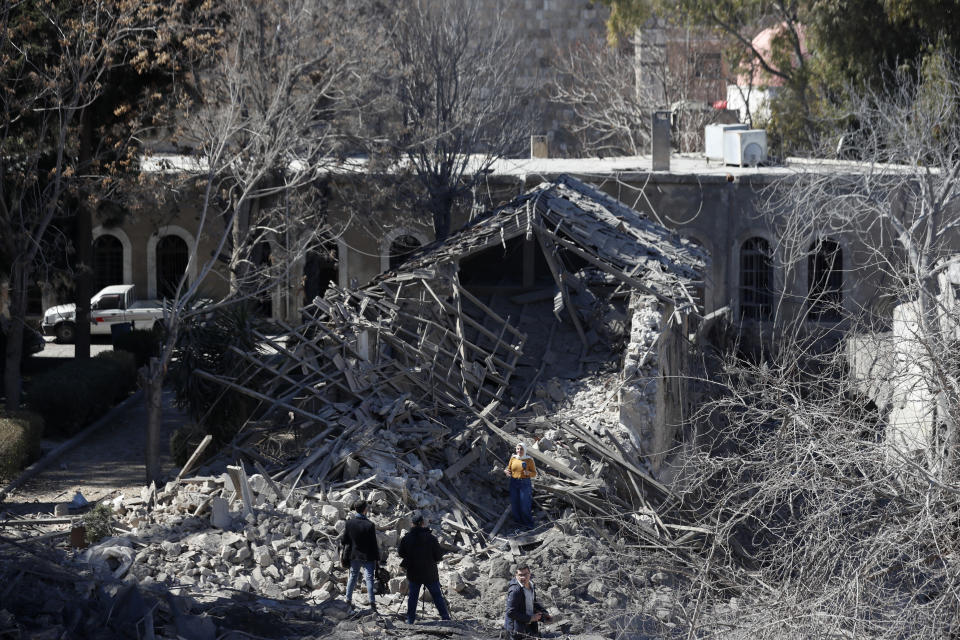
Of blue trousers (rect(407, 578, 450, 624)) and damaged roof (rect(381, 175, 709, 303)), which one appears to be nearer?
blue trousers (rect(407, 578, 450, 624))

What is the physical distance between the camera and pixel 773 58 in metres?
34.4

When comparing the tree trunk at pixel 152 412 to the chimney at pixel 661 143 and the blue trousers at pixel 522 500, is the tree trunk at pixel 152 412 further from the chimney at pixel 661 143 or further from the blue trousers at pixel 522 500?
the chimney at pixel 661 143

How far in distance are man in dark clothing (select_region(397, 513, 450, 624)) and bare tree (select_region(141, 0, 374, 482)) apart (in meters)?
6.91

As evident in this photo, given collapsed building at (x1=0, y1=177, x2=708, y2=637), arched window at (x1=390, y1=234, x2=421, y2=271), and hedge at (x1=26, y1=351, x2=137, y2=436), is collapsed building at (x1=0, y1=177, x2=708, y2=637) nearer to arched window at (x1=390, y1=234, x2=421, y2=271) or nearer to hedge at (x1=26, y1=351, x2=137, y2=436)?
hedge at (x1=26, y1=351, x2=137, y2=436)

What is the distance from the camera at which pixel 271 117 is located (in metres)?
19.1

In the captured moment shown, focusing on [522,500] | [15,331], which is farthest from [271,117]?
[522,500]

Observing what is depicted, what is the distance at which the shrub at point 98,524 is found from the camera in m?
13.8

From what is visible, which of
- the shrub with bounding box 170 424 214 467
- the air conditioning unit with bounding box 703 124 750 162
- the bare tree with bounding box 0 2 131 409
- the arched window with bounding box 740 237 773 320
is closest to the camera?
the shrub with bounding box 170 424 214 467

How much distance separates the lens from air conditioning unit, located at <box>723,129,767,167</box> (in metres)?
27.5

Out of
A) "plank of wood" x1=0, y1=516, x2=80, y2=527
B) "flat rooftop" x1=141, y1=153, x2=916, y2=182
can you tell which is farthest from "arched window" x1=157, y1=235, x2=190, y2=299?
"plank of wood" x1=0, y1=516, x2=80, y2=527

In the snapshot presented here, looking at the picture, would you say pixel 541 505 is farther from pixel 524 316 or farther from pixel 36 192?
pixel 36 192

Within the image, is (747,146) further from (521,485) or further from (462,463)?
(521,485)

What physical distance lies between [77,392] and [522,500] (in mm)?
8696

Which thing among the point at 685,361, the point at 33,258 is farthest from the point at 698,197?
the point at 33,258
